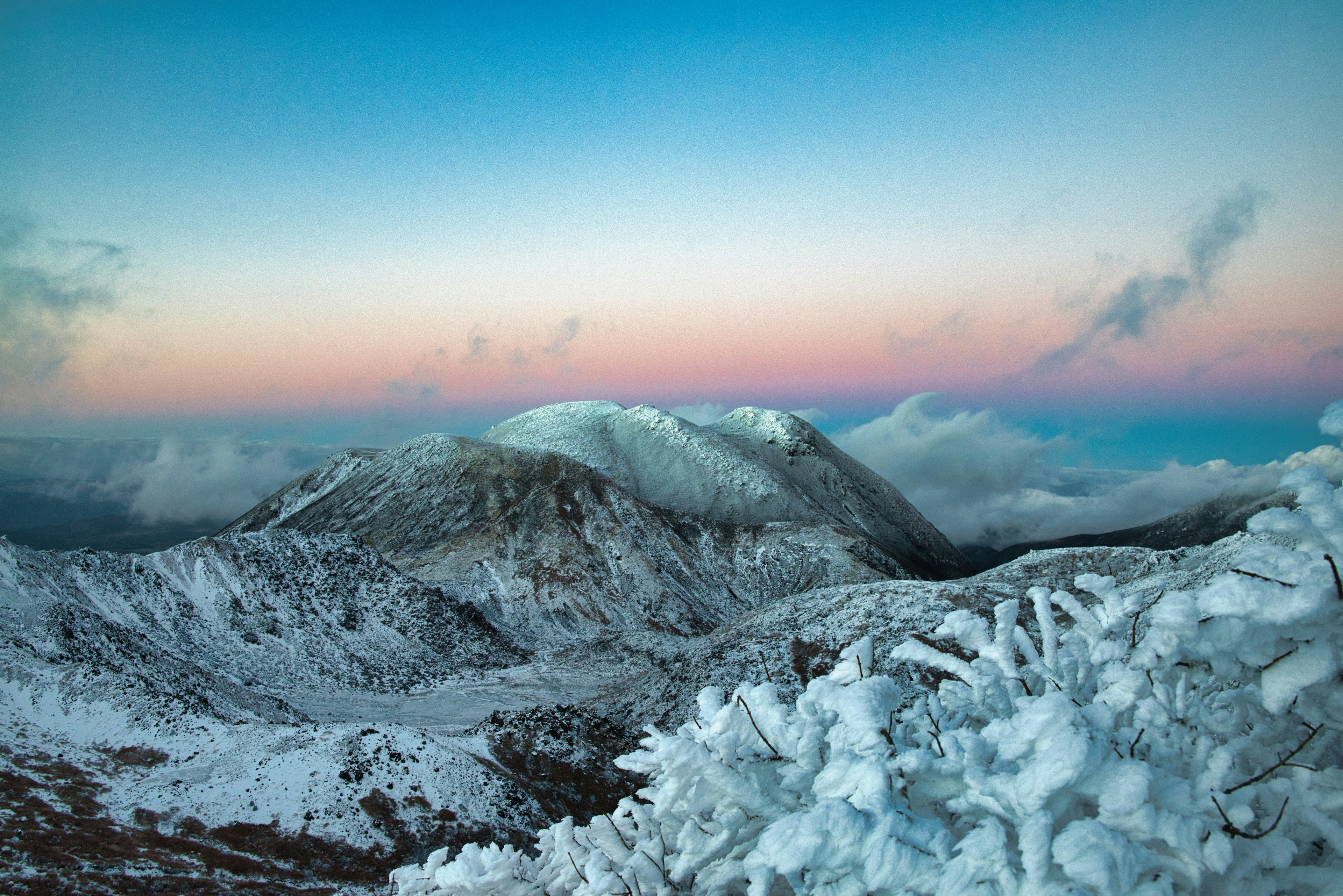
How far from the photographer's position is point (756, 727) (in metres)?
3.89

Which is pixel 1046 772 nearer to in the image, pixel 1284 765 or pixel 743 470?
pixel 1284 765

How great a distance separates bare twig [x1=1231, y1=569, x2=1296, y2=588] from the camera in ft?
10.6

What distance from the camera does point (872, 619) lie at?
3416 centimetres

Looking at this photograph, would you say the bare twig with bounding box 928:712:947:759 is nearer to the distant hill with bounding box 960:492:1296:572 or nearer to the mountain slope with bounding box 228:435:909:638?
the mountain slope with bounding box 228:435:909:638

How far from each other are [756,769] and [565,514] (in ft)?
226

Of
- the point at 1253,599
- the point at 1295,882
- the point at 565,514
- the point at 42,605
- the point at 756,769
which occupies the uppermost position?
the point at 1253,599

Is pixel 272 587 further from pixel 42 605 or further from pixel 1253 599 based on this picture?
pixel 1253 599

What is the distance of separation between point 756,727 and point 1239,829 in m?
2.15

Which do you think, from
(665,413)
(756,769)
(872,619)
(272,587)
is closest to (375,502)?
(272,587)

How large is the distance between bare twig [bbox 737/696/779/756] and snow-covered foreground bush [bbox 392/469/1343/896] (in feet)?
0.08

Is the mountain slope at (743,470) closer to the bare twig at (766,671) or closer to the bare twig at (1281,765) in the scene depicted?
the bare twig at (766,671)

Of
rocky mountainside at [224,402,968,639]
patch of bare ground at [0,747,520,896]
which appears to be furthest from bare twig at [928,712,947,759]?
rocky mountainside at [224,402,968,639]

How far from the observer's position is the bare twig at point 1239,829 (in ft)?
9.89

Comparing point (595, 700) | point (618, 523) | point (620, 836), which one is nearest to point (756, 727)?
point (620, 836)
